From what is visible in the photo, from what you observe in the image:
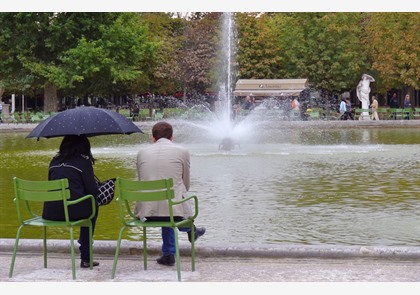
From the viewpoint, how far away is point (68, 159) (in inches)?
328

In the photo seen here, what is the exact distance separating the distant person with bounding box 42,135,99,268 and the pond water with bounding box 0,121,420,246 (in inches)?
96.1

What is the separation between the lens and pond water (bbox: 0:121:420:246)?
11.1 metres

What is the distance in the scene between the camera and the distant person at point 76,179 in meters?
8.18

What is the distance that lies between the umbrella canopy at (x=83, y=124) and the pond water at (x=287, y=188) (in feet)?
7.47

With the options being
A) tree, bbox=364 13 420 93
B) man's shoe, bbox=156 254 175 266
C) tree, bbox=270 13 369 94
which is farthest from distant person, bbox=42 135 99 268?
tree, bbox=270 13 369 94

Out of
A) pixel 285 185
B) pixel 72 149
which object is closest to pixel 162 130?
pixel 72 149

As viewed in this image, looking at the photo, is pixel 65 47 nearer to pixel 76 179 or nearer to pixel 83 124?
pixel 83 124

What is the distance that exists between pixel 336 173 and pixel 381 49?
41120mm

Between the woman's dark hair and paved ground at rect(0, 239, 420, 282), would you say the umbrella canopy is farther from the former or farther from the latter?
paved ground at rect(0, 239, 420, 282)

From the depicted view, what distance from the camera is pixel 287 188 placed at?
16.1 meters

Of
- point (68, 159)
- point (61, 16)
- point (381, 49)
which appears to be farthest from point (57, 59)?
point (68, 159)

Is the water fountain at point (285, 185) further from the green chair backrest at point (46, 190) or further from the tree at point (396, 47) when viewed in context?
the tree at point (396, 47)

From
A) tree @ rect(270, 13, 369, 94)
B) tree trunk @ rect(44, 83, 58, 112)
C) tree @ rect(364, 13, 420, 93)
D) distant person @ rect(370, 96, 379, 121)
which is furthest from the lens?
tree @ rect(270, 13, 369, 94)

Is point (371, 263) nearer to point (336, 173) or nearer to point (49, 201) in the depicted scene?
point (49, 201)
